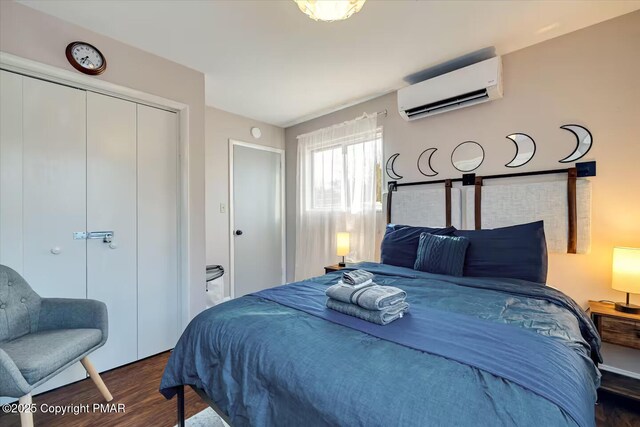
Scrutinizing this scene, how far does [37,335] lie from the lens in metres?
1.68

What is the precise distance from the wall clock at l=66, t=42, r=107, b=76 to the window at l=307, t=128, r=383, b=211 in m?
2.36

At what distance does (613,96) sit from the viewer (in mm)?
1949

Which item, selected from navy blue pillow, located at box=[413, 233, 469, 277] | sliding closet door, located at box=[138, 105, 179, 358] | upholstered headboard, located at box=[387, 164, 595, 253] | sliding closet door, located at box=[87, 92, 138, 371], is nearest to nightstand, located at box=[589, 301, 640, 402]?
upholstered headboard, located at box=[387, 164, 595, 253]

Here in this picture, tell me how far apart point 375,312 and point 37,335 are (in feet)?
6.51

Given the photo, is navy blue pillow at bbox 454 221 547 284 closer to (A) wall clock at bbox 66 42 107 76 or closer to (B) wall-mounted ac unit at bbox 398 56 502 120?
(B) wall-mounted ac unit at bbox 398 56 502 120

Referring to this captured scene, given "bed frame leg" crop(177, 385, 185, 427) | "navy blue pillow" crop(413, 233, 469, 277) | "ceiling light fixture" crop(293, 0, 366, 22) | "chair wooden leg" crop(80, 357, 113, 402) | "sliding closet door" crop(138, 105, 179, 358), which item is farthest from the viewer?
"sliding closet door" crop(138, 105, 179, 358)

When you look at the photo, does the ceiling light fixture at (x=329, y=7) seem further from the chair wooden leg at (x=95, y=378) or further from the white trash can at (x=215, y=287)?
the white trash can at (x=215, y=287)

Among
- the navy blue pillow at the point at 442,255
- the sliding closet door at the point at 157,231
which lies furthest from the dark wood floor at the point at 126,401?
the navy blue pillow at the point at 442,255

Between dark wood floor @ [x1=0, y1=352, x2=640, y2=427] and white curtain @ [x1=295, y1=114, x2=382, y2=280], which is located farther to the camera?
white curtain @ [x1=295, y1=114, x2=382, y2=280]

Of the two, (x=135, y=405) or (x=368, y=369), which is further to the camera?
(x=135, y=405)

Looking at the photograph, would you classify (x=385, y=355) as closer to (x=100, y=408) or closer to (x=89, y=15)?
(x=100, y=408)

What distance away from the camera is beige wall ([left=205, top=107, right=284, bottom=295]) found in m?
3.47

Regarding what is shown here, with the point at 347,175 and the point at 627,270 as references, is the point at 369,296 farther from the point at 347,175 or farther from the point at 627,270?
the point at 347,175

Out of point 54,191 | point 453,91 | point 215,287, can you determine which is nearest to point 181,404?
point 54,191
